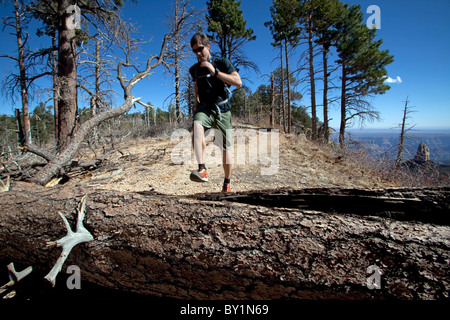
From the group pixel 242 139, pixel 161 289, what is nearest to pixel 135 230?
pixel 161 289

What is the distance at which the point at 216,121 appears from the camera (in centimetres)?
238

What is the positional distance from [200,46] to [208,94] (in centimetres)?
50

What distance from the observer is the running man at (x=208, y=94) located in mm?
2156

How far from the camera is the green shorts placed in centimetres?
229

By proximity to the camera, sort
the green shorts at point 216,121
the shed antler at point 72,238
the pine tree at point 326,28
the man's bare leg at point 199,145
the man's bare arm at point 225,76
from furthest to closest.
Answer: the pine tree at point 326,28, the green shorts at point 216,121, the man's bare leg at point 199,145, the man's bare arm at point 225,76, the shed antler at point 72,238

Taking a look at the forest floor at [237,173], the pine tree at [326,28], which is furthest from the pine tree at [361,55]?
the forest floor at [237,173]

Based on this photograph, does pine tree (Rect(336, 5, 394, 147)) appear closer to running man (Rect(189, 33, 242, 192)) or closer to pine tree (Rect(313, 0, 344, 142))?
pine tree (Rect(313, 0, 344, 142))

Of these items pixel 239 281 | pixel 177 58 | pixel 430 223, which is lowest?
pixel 239 281

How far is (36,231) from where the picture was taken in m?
1.42

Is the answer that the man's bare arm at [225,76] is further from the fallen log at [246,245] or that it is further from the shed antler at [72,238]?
the shed antler at [72,238]

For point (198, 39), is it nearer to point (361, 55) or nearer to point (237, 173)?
point (237, 173)

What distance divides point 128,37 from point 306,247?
285 inches
